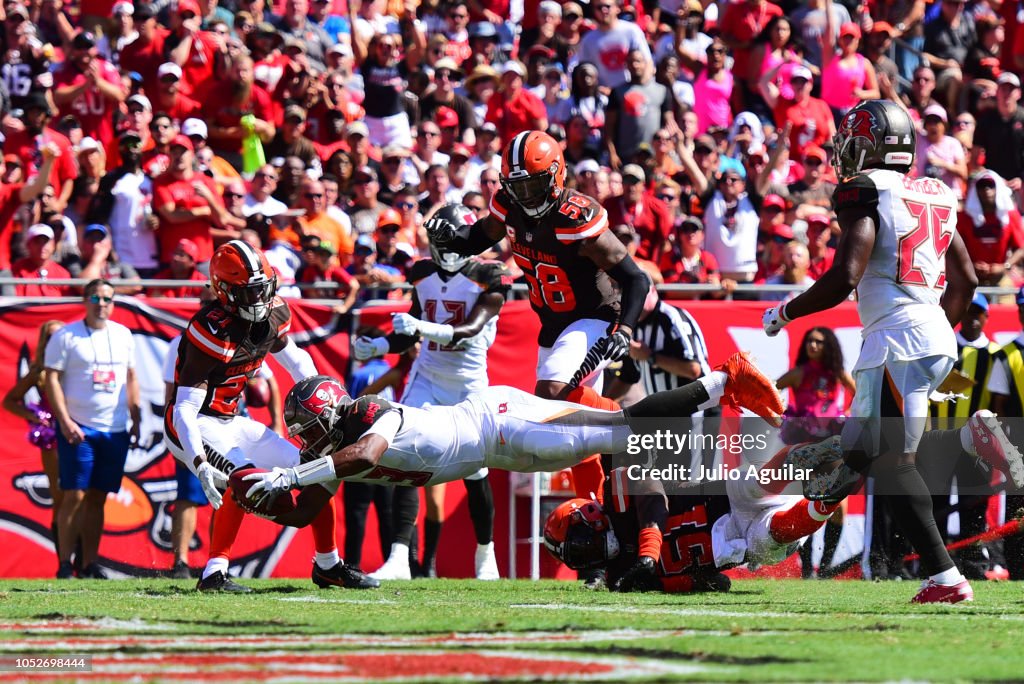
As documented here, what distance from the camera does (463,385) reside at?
30.8ft

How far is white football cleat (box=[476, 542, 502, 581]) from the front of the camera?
9461mm

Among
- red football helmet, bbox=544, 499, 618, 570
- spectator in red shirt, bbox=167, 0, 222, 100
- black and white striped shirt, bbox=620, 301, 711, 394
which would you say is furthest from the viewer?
spectator in red shirt, bbox=167, 0, 222, 100

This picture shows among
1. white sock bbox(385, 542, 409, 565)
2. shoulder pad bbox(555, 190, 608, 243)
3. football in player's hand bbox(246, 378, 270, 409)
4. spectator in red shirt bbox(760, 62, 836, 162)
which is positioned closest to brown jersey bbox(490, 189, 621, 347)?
shoulder pad bbox(555, 190, 608, 243)

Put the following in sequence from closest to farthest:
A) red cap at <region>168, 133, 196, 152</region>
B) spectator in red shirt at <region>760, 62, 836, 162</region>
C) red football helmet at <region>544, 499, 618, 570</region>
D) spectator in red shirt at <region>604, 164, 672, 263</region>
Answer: red football helmet at <region>544, 499, 618, 570</region>
red cap at <region>168, 133, 196, 152</region>
spectator in red shirt at <region>604, 164, 672, 263</region>
spectator in red shirt at <region>760, 62, 836, 162</region>

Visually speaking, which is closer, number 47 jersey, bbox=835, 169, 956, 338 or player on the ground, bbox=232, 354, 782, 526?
number 47 jersey, bbox=835, 169, 956, 338

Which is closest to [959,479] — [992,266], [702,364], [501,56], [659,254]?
[702,364]

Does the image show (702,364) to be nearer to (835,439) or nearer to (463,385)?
(463,385)

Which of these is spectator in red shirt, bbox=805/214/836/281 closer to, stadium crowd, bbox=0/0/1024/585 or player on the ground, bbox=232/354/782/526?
stadium crowd, bbox=0/0/1024/585

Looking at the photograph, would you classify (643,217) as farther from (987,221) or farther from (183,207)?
(183,207)

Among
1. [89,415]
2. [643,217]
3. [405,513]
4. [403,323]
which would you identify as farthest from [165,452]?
[643,217]

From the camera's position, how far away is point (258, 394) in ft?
34.2

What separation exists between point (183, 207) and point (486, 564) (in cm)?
393

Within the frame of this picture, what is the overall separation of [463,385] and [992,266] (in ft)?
16.2

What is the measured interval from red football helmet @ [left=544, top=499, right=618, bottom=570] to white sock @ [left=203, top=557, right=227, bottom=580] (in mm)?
1752
